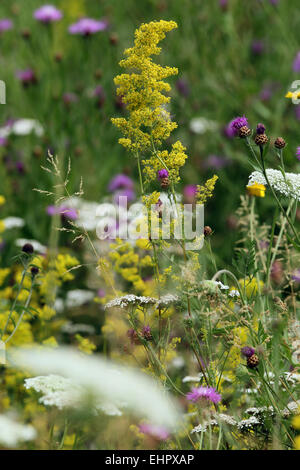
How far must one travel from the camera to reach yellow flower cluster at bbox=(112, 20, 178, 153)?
1224 mm

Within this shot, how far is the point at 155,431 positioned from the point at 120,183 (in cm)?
174

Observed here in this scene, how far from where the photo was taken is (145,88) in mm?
1233

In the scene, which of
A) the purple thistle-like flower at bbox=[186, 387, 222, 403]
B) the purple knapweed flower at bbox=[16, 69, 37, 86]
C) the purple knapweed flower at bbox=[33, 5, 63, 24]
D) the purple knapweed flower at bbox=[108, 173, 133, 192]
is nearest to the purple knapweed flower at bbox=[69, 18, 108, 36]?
the purple knapweed flower at bbox=[33, 5, 63, 24]

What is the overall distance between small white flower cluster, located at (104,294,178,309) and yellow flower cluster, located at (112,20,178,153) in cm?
28

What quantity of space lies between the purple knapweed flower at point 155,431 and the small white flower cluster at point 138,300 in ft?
0.74

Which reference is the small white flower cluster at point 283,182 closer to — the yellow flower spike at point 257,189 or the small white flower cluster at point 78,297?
the yellow flower spike at point 257,189

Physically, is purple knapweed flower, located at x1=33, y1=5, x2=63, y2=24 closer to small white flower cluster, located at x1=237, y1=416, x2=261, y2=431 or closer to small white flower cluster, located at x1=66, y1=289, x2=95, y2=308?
small white flower cluster, located at x1=66, y1=289, x2=95, y2=308

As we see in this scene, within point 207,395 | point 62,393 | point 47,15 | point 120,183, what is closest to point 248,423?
point 207,395

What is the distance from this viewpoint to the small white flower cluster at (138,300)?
3.93 feet

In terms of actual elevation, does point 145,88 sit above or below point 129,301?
above

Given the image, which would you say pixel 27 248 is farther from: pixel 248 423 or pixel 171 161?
pixel 248 423

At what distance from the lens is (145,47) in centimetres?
123
